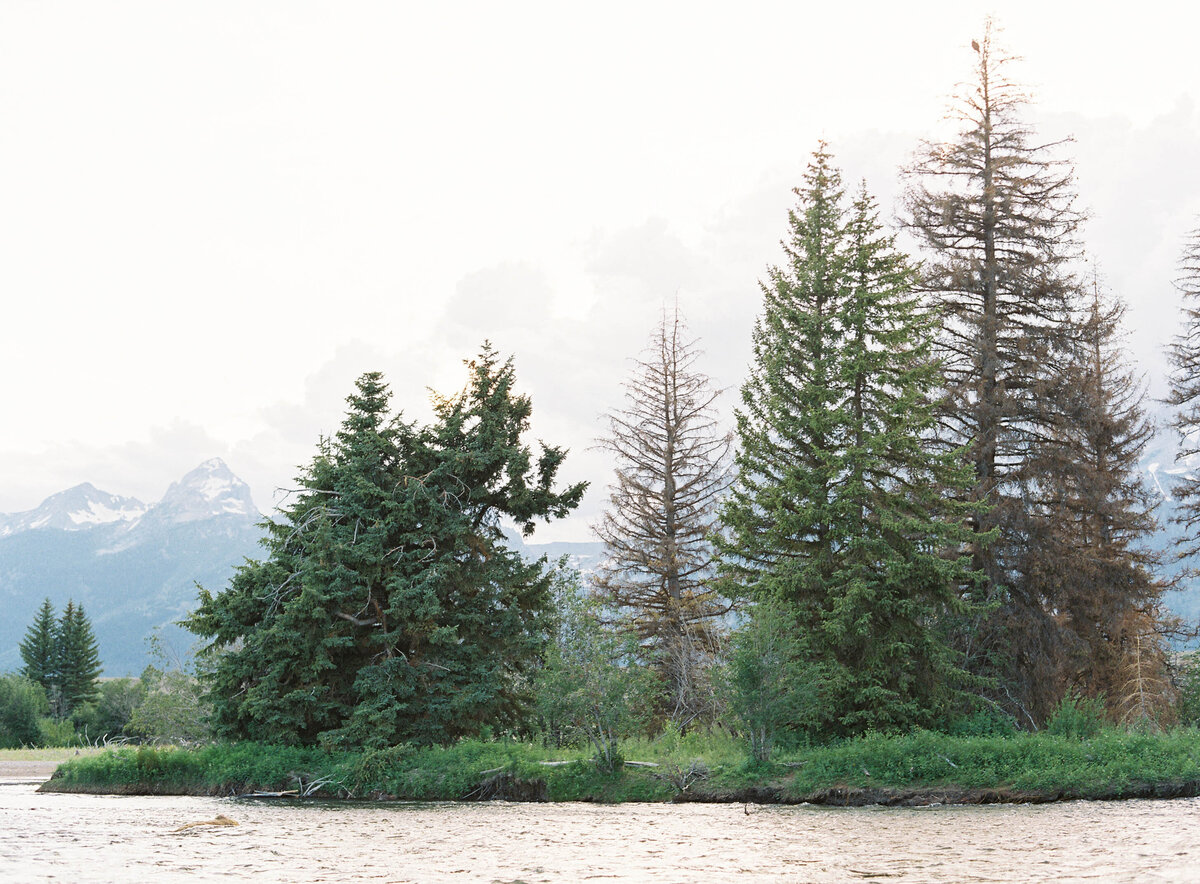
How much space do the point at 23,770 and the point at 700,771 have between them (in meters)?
33.9

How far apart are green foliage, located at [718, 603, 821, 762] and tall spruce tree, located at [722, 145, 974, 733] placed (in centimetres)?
231

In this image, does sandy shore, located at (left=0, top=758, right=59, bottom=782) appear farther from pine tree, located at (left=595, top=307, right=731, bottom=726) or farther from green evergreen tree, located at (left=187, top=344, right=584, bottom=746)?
pine tree, located at (left=595, top=307, right=731, bottom=726)

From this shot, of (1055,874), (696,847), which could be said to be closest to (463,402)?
(696,847)

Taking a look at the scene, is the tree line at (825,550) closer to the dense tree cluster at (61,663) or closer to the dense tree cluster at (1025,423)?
the dense tree cluster at (1025,423)

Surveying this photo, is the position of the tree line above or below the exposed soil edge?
above

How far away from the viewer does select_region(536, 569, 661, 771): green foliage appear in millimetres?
23453

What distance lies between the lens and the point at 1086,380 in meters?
33.3

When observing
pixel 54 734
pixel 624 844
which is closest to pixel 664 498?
pixel 624 844

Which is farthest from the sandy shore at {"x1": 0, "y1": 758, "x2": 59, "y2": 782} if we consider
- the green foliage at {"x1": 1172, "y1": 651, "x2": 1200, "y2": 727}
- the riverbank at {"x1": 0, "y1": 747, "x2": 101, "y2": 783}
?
the green foliage at {"x1": 1172, "y1": 651, "x2": 1200, "y2": 727}

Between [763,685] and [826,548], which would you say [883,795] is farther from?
[826,548]

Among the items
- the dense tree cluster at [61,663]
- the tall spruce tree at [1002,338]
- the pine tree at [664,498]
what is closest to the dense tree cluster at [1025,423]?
the tall spruce tree at [1002,338]

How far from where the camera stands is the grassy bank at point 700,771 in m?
19.7

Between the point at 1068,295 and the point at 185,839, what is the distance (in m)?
31.2

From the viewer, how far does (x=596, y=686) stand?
23.7 m
